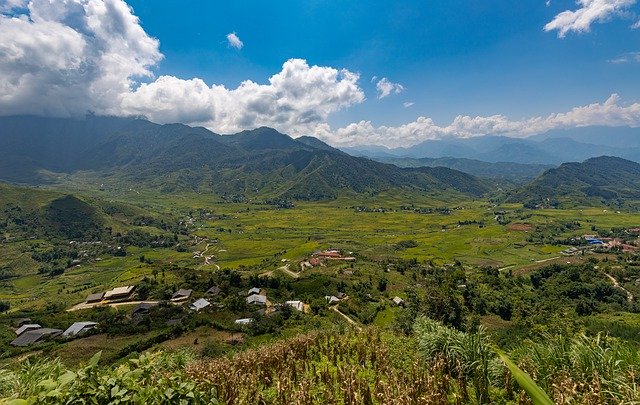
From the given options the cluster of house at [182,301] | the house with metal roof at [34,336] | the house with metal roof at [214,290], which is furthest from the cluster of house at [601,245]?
the house with metal roof at [34,336]

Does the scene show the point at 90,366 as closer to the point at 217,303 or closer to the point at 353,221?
the point at 217,303

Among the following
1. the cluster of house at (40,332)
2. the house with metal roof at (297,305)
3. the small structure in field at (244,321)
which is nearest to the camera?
the small structure in field at (244,321)

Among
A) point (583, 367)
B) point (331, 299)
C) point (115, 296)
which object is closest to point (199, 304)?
point (115, 296)

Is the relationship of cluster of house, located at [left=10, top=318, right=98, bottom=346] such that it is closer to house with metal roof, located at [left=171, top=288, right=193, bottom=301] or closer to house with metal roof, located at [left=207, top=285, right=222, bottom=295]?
house with metal roof, located at [left=171, top=288, right=193, bottom=301]

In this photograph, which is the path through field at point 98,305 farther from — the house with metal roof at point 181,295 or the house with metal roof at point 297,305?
the house with metal roof at point 297,305

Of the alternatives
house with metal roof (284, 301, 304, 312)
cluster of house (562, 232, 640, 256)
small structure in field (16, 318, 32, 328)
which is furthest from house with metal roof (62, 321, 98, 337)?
cluster of house (562, 232, 640, 256)

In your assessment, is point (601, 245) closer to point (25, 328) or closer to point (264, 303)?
point (264, 303)

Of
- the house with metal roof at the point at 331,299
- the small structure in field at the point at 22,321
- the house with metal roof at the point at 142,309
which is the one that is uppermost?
the house with metal roof at the point at 142,309
